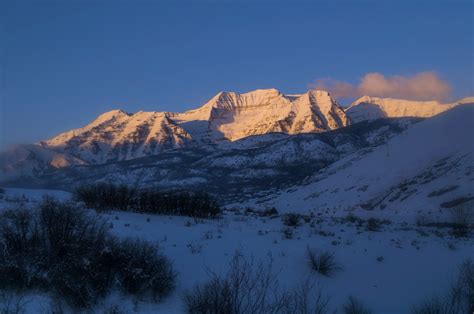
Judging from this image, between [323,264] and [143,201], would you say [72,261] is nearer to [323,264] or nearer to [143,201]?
[323,264]

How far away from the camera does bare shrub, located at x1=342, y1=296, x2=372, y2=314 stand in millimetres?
9267

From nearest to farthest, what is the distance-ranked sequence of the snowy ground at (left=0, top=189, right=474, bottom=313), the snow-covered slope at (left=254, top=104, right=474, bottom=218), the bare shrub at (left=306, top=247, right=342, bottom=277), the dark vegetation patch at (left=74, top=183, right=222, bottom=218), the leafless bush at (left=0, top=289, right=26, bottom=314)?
the leafless bush at (left=0, top=289, right=26, bottom=314), the snowy ground at (left=0, top=189, right=474, bottom=313), the bare shrub at (left=306, top=247, right=342, bottom=277), the dark vegetation patch at (left=74, top=183, right=222, bottom=218), the snow-covered slope at (left=254, top=104, right=474, bottom=218)

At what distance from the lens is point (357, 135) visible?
181375 millimetres

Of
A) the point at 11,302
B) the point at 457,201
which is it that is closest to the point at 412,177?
the point at 457,201

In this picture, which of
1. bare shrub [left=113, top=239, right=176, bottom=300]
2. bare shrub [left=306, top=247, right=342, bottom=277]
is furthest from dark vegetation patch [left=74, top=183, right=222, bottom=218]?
bare shrub [left=113, top=239, right=176, bottom=300]

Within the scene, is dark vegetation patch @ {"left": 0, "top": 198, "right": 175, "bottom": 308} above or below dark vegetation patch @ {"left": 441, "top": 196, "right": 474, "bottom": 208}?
above

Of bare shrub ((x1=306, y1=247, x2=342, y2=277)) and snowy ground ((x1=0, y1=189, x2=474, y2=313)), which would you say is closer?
snowy ground ((x1=0, y1=189, x2=474, y2=313))

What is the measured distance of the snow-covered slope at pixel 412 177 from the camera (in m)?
33.2

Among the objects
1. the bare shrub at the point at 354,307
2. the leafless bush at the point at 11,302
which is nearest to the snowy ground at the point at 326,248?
the leafless bush at the point at 11,302

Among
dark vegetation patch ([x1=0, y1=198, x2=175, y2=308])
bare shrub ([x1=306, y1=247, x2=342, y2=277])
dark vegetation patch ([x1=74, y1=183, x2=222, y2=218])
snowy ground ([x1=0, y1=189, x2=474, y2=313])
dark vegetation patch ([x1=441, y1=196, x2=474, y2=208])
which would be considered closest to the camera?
dark vegetation patch ([x1=0, y1=198, x2=175, y2=308])

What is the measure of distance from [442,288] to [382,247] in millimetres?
3460

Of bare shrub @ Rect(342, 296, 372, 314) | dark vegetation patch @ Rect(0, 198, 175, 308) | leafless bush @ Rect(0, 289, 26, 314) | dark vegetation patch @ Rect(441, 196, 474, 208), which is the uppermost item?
dark vegetation patch @ Rect(0, 198, 175, 308)

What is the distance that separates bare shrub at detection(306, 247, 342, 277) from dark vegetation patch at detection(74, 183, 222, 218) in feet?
32.0

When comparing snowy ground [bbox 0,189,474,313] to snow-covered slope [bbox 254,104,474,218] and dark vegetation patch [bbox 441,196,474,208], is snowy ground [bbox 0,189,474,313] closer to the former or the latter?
dark vegetation patch [bbox 441,196,474,208]
